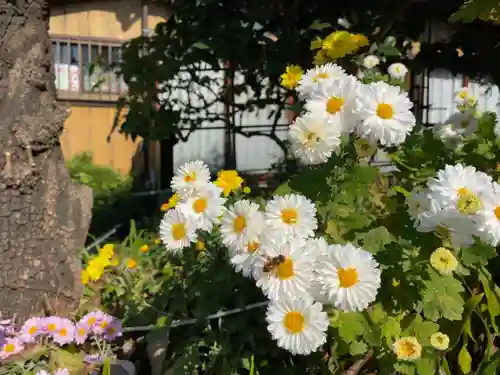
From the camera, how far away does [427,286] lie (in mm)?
1375

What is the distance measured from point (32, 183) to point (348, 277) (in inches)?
53.0

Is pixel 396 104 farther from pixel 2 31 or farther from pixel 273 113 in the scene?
pixel 273 113

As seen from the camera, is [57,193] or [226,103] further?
[226,103]

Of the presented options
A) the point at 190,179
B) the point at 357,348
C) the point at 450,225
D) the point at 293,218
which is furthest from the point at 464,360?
the point at 190,179

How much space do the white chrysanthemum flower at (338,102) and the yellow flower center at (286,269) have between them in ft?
1.25

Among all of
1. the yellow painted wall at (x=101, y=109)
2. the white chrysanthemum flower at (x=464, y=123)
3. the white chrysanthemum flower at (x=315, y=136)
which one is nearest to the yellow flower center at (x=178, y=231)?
the white chrysanthemum flower at (x=315, y=136)

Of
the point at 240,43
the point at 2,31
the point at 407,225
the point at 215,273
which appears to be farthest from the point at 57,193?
the point at 240,43

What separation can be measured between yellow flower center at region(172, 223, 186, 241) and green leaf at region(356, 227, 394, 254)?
448 mm

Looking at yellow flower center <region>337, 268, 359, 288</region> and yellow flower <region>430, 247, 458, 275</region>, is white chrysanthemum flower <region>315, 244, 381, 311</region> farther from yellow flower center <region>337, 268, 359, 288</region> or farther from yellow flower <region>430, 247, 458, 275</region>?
yellow flower <region>430, 247, 458, 275</region>

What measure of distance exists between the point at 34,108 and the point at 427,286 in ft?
4.98

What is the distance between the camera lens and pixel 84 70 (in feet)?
21.7

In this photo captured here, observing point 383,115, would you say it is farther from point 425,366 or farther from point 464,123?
point 464,123

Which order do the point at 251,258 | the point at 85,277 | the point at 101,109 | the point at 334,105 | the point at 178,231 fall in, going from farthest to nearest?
the point at 101,109 → the point at 85,277 → the point at 178,231 → the point at 334,105 → the point at 251,258

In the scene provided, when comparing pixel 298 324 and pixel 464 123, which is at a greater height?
pixel 464 123
